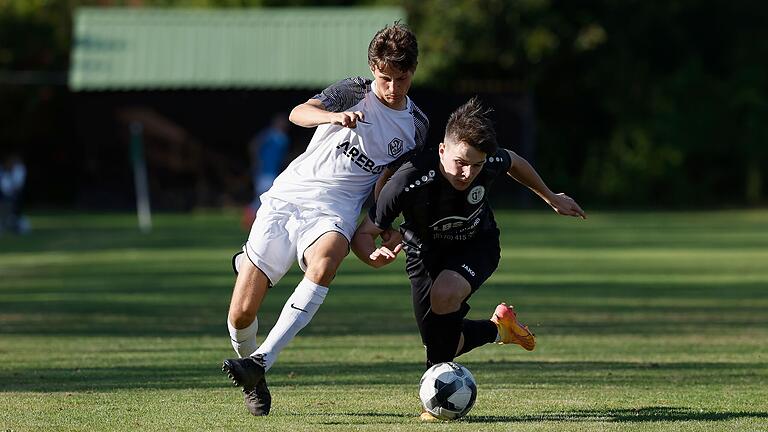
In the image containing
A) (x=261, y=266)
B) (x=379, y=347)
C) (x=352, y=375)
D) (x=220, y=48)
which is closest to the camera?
(x=261, y=266)

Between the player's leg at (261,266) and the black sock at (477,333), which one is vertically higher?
the player's leg at (261,266)

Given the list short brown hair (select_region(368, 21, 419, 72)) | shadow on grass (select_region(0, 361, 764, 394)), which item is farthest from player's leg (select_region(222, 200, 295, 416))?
shadow on grass (select_region(0, 361, 764, 394))

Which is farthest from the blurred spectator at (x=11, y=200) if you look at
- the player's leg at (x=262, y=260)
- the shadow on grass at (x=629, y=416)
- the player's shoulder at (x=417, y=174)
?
the shadow on grass at (x=629, y=416)

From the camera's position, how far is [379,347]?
1122 cm

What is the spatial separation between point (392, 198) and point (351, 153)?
0.46 m

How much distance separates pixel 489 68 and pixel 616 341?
29.6 m

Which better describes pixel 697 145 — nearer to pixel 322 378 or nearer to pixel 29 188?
pixel 29 188

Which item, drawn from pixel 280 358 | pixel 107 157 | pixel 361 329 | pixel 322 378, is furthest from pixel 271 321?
pixel 107 157

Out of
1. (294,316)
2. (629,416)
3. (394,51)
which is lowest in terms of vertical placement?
(629,416)

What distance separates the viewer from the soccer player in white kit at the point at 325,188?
25.0 ft

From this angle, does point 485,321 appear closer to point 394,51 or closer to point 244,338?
point 244,338

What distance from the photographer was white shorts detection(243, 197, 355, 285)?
25.5ft

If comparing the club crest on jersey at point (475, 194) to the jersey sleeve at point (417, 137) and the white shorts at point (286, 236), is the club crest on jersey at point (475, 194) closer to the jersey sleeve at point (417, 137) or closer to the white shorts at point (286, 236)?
the jersey sleeve at point (417, 137)

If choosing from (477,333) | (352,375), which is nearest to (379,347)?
(352,375)
